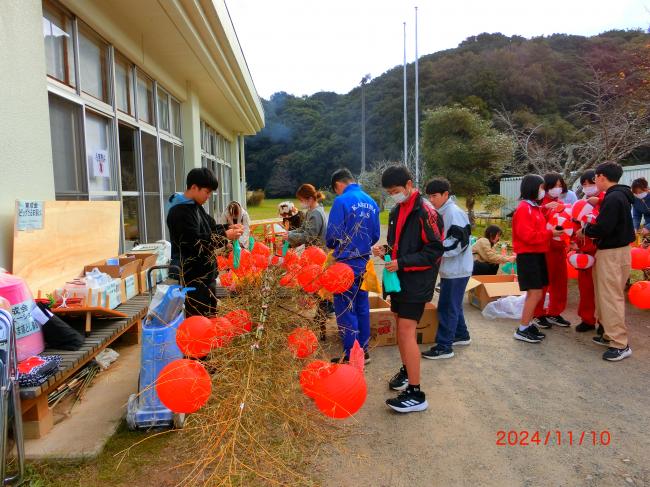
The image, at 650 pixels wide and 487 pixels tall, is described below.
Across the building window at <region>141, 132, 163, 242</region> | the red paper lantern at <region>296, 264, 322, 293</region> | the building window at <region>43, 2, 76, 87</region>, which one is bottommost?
the red paper lantern at <region>296, 264, 322, 293</region>

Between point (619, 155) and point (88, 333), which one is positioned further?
point (619, 155)

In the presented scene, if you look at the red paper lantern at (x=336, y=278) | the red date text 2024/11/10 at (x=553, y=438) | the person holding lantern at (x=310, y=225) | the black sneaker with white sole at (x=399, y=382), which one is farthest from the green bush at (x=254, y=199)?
the red date text 2024/11/10 at (x=553, y=438)

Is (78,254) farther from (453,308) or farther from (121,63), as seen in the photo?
(453,308)

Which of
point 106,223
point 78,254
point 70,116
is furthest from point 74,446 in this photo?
point 70,116

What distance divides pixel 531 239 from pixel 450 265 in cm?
100

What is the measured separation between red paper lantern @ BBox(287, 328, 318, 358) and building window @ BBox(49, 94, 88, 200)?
321cm

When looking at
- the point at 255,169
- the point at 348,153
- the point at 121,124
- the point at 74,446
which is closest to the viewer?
the point at 74,446

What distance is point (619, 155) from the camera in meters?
10.6

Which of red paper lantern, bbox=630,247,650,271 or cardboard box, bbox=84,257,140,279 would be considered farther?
red paper lantern, bbox=630,247,650,271

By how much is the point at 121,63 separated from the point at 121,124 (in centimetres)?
85

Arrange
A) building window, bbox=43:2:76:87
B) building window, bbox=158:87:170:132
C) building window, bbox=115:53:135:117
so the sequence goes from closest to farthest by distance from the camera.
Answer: building window, bbox=43:2:76:87
building window, bbox=115:53:135:117
building window, bbox=158:87:170:132

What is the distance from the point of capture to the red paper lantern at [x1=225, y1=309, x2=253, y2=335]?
2.20 meters

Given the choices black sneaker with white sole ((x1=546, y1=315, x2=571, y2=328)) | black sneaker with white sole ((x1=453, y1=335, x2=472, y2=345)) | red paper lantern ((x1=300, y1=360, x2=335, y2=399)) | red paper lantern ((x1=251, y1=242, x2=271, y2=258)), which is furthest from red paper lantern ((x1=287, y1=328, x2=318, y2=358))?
black sneaker with white sole ((x1=546, y1=315, x2=571, y2=328))

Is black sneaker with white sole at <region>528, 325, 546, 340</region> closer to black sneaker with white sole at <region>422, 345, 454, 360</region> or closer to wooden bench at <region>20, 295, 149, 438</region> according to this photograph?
black sneaker with white sole at <region>422, 345, 454, 360</region>
